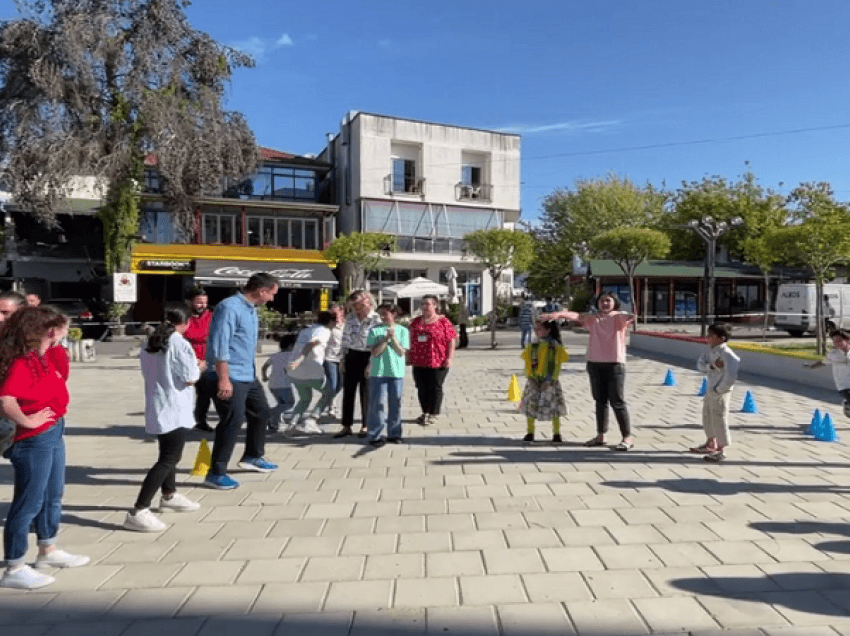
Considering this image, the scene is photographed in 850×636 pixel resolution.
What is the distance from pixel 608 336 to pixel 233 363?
3.53 meters

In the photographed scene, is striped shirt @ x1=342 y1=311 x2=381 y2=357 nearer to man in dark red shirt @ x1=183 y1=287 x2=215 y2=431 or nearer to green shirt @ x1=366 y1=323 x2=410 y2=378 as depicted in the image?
green shirt @ x1=366 y1=323 x2=410 y2=378

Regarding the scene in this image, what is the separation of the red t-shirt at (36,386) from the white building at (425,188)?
2901cm

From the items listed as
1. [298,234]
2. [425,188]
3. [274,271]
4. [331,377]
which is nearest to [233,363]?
[331,377]

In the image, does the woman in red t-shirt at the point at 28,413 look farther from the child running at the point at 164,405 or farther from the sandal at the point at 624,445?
the sandal at the point at 624,445

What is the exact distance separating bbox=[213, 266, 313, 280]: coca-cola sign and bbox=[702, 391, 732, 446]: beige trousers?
971 inches

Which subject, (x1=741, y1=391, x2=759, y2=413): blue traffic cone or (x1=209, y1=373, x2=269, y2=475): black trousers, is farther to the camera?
(x1=741, y1=391, x2=759, y2=413): blue traffic cone

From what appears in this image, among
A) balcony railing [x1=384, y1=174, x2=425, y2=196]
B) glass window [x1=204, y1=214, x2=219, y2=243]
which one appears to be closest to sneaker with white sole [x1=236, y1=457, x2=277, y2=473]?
glass window [x1=204, y1=214, x2=219, y2=243]

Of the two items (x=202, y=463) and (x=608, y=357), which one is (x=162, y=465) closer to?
(x=202, y=463)

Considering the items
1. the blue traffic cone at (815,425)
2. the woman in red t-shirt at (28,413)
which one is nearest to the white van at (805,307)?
the blue traffic cone at (815,425)

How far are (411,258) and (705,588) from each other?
30300 mm

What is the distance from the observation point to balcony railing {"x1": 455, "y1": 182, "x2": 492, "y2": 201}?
1379 inches

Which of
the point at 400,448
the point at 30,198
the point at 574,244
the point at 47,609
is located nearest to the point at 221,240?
the point at 30,198

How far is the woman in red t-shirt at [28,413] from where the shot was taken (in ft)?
10.8

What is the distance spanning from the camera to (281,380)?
7.25m
